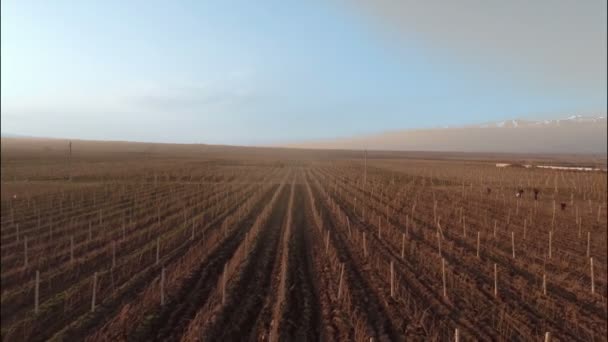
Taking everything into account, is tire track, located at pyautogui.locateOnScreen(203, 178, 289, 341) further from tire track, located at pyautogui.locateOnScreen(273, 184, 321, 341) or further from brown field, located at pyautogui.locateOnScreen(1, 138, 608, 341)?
tire track, located at pyautogui.locateOnScreen(273, 184, 321, 341)

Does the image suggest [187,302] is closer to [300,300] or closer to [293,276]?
[300,300]

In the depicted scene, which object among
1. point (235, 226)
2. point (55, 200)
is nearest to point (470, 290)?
point (235, 226)

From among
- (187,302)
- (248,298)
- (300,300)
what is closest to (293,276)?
(300,300)

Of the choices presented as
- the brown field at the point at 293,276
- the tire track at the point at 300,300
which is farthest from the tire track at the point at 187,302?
the tire track at the point at 300,300

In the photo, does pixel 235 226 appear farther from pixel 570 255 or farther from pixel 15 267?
pixel 570 255

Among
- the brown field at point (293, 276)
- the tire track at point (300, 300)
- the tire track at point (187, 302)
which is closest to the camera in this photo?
the tire track at point (187, 302)

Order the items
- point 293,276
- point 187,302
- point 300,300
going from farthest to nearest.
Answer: point 293,276 < point 300,300 < point 187,302

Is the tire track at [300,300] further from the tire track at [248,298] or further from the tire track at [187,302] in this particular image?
the tire track at [187,302]

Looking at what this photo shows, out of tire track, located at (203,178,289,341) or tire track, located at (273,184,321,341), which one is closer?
tire track, located at (203,178,289,341)

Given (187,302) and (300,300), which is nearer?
(187,302)

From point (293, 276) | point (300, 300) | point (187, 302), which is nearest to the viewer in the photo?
point (187, 302)

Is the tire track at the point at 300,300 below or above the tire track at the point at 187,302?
below

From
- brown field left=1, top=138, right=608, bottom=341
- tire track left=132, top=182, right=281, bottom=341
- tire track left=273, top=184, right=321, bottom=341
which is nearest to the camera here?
tire track left=132, top=182, right=281, bottom=341

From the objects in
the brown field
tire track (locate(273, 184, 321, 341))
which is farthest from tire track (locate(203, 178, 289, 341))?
tire track (locate(273, 184, 321, 341))
